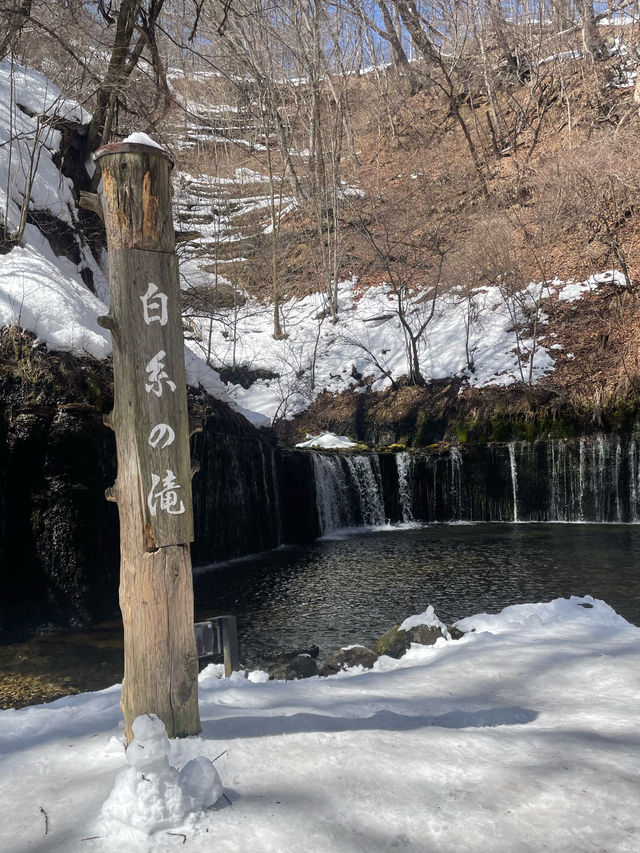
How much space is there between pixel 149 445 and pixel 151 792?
125 cm

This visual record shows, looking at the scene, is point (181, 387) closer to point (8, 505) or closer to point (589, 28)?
point (8, 505)

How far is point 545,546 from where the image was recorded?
11078mm

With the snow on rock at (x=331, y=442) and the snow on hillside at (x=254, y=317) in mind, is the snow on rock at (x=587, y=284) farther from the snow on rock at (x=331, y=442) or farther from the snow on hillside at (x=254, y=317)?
the snow on rock at (x=331, y=442)

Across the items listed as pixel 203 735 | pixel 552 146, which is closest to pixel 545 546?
pixel 203 735

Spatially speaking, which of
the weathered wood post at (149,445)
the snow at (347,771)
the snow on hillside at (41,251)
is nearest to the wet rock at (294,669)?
the snow at (347,771)

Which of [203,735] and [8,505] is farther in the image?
[8,505]

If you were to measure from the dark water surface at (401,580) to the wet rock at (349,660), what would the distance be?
1.05m

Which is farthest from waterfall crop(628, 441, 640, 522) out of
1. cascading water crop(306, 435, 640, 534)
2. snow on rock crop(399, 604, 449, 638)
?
snow on rock crop(399, 604, 449, 638)

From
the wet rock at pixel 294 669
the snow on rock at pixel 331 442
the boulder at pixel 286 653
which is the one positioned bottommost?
the boulder at pixel 286 653

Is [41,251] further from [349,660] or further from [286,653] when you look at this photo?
[349,660]

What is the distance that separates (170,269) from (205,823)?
2.11m

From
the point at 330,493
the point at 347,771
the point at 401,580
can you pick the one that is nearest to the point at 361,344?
the point at 330,493

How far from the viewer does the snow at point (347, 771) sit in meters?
2.03

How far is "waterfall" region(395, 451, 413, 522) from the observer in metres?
15.4
